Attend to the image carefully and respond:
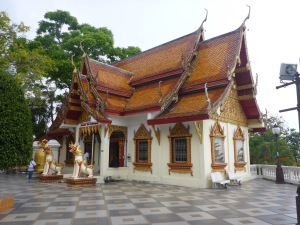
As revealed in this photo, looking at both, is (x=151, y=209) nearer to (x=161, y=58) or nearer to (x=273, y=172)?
(x=273, y=172)

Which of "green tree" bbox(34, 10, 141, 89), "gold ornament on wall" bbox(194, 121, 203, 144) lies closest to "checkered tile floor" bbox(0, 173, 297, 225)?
"gold ornament on wall" bbox(194, 121, 203, 144)

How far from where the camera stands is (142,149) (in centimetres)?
1381

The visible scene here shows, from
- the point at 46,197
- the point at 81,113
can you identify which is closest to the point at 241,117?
the point at 81,113

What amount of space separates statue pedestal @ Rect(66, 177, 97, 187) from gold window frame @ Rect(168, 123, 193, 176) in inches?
140

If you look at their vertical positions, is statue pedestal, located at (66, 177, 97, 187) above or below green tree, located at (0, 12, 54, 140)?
below

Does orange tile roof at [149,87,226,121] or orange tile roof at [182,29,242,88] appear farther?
orange tile roof at [182,29,242,88]

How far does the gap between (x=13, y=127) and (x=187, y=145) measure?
7110mm

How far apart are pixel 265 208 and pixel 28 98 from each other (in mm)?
16233

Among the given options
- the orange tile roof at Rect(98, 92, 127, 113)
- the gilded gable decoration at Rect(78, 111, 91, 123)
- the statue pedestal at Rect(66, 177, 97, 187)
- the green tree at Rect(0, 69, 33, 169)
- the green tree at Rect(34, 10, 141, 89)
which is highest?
the green tree at Rect(34, 10, 141, 89)

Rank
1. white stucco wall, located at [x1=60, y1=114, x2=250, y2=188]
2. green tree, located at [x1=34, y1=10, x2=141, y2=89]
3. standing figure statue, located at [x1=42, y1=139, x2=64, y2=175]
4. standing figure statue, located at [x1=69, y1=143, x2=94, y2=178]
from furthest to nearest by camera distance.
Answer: green tree, located at [x1=34, y1=10, x2=141, y2=89], standing figure statue, located at [x1=42, y1=139, x2=64, y2=175], standing figure statue, located at [x1=69, y1=143, x2=94, y2=178], white stucco wall, located at [x1=60, y1=114, x2=250, y2=188]

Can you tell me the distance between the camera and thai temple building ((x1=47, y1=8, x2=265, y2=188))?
11719 mm

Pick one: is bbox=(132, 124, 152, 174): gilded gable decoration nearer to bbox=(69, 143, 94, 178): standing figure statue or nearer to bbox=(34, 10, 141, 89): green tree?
bbox=(69, 143, 94, 178): standing figure statue

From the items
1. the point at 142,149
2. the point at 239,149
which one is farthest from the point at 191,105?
the point at 239,149

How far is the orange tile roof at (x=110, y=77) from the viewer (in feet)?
48.9
